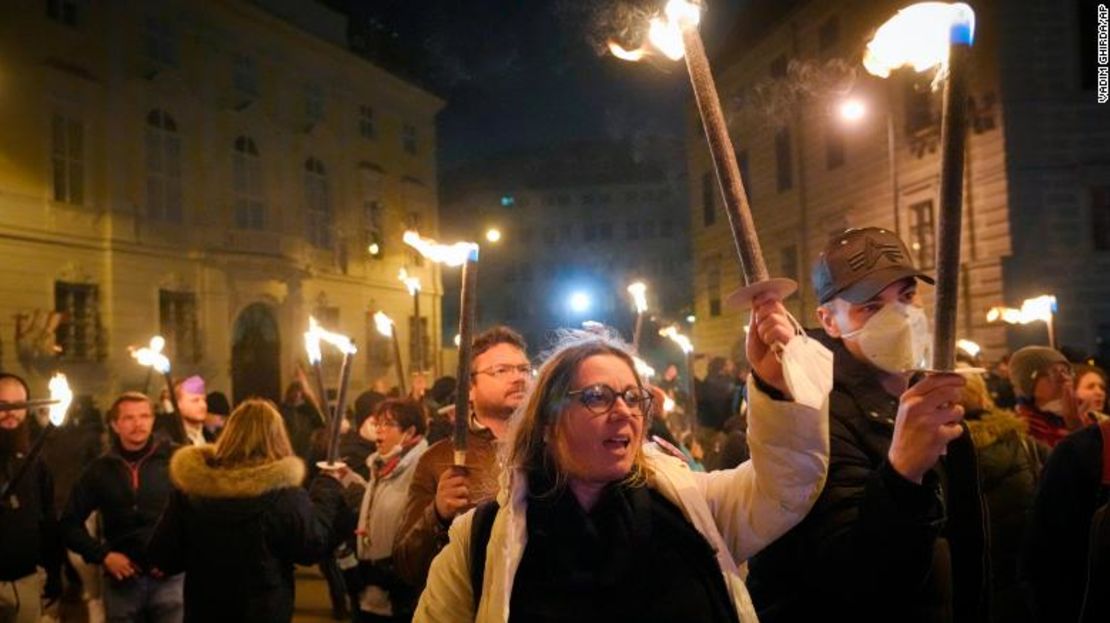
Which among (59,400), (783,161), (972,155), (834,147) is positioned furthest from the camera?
(783,161)

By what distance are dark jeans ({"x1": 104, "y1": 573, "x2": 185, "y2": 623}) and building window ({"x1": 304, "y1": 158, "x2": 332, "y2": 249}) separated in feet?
83.8

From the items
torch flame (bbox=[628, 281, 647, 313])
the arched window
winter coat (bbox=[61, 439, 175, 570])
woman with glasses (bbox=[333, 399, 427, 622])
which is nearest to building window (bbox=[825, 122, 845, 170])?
the arched window

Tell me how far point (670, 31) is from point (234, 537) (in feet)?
12.3

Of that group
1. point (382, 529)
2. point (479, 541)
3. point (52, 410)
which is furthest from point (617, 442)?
point (52, 410)

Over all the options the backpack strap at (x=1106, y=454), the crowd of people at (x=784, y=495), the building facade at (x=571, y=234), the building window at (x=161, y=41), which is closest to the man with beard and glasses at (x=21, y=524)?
the crowd of people at (x=784, y=495)

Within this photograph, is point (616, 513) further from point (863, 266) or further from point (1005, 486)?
point (1005, 486)

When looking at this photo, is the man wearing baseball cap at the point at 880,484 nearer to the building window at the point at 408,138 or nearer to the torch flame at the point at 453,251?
the torch flame at the point at 453,251

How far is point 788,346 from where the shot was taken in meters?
2.01

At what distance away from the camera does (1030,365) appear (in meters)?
5.42

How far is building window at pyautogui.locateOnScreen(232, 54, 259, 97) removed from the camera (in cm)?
2731

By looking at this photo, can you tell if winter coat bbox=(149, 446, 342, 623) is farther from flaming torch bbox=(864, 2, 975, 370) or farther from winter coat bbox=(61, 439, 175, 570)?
flaming torch bbox=(864, 2, 975, 370)

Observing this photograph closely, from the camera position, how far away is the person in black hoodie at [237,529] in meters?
4.85

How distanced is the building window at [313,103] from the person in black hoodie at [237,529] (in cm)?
2708

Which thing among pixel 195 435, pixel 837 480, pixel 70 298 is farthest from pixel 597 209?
pixel 837 480
